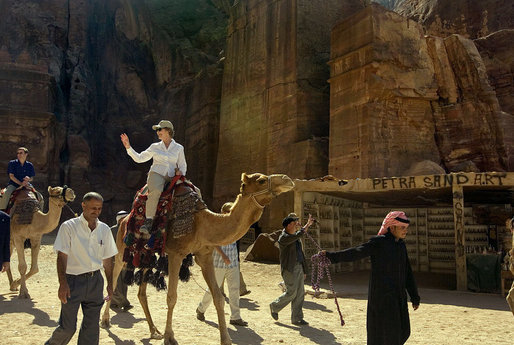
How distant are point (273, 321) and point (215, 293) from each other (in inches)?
90.9

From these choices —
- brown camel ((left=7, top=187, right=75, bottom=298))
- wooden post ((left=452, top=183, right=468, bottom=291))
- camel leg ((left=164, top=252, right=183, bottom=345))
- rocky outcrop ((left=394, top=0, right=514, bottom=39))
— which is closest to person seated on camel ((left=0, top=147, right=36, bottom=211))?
brown camel ((left=7, top=187, right=75, bottom=298))

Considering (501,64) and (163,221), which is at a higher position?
(501,64)

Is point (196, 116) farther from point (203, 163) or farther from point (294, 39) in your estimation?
point (294, 39)

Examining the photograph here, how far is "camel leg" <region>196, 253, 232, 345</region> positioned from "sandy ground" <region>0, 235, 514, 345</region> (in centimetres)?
55

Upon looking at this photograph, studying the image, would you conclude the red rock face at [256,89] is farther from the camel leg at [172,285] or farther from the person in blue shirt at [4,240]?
the person in blue shirt at [4,240]

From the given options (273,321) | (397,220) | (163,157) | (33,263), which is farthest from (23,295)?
(397,220)

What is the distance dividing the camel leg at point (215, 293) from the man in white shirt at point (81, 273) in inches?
76.3

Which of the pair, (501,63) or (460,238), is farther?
(501,63)

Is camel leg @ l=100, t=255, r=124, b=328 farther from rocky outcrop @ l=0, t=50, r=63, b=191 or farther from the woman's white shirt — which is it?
rocky outcrop @ l=0, t=50, r=63, b=191

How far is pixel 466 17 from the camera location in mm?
30719

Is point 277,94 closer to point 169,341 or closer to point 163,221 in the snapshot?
point 163,221

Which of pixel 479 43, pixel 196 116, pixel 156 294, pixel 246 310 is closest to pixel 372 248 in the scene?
pixel 246 310

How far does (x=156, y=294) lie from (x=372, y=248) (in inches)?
294

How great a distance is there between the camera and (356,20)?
65.7 feet
